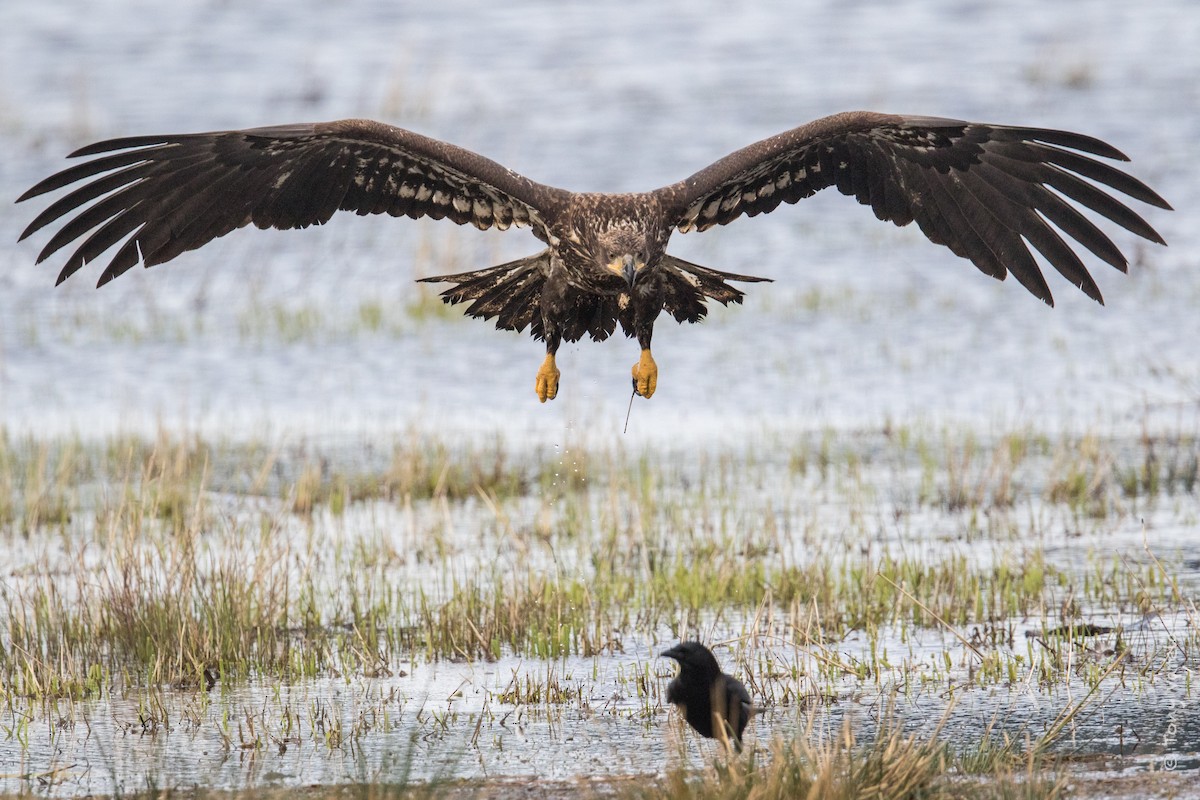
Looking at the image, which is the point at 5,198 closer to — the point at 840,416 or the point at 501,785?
the point at 840,416

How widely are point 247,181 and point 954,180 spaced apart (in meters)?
3.40

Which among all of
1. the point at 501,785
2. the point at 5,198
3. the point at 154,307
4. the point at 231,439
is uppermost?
the point at 5,198

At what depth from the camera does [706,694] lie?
5457mm

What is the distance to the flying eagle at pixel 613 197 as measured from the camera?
25.2 ft

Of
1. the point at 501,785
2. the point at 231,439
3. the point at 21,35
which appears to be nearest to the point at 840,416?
the point at 231,439

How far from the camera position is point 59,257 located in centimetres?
1927

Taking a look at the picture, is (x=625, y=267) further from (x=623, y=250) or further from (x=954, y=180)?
(x=954, y=180)

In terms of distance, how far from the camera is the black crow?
17.8 ft

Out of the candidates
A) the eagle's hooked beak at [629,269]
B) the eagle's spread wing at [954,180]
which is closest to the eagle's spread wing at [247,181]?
the eagle's hooked beak at [629,269]

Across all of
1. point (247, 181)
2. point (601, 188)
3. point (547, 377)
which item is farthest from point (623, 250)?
point (601, 188)

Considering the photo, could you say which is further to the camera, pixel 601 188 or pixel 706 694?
pixel 601 188

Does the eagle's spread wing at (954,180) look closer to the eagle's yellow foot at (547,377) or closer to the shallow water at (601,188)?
the eagle's yellow foot at (547,377)

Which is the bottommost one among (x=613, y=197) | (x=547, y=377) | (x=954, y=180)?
(x=547, y=377)

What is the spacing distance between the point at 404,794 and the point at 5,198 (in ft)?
55.9
